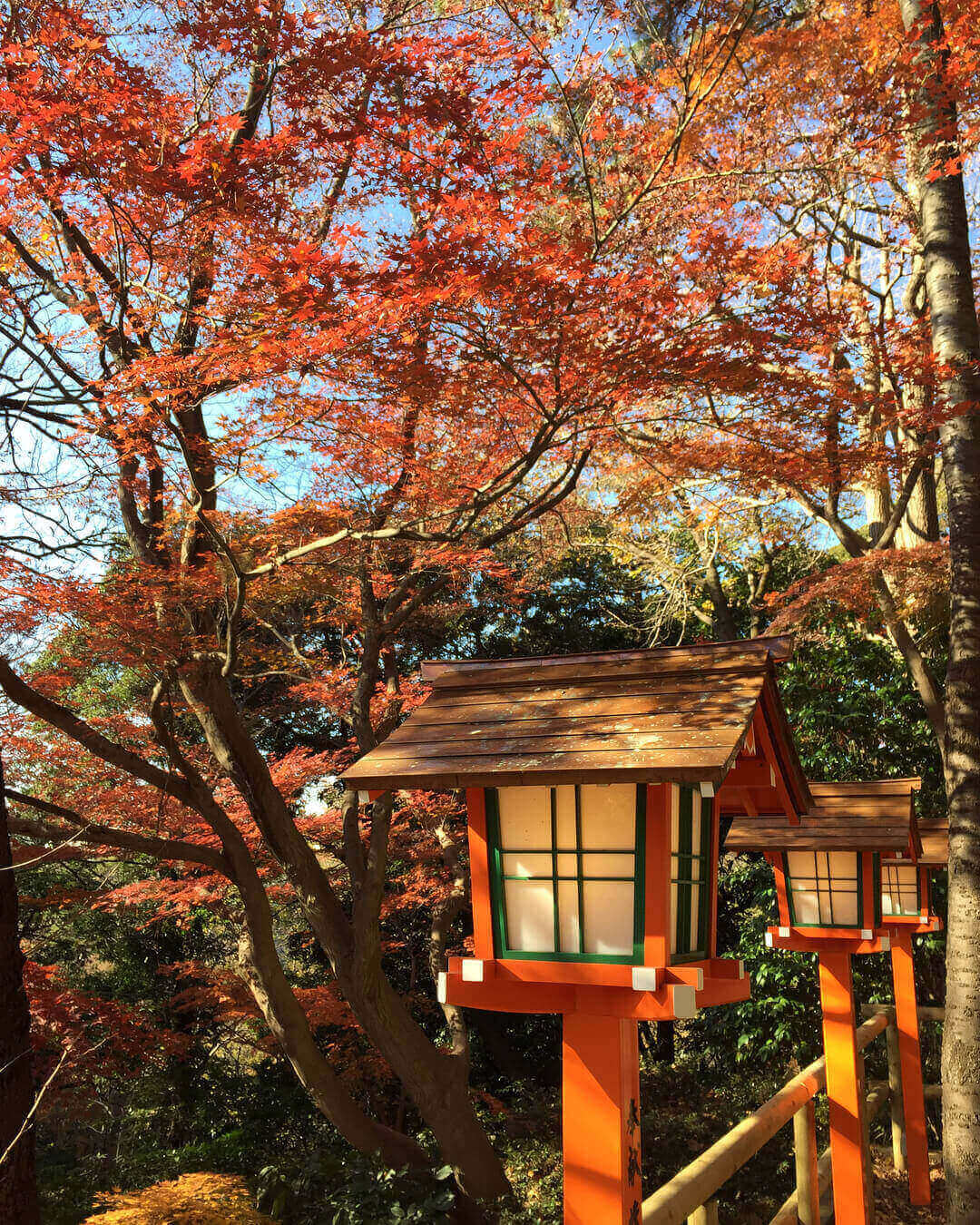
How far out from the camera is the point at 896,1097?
6039mm

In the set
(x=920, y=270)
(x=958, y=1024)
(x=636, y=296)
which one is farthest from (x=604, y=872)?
(x=920, y=270)

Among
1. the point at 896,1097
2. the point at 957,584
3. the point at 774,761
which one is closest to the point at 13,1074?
the point at 774,761

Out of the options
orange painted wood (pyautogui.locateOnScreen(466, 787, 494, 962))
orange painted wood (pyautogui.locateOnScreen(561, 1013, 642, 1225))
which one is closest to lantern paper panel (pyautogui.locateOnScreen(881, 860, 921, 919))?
orange painted wood (pyautogui.locateOnScreen(561, 1013, 642, 1225))

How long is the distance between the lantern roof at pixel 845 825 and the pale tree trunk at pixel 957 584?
32 centimetres

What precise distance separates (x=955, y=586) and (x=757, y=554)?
7.03 m

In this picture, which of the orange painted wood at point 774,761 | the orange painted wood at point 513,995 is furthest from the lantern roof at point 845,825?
the orange painted wood at point 513,995

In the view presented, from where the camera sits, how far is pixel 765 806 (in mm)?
3121

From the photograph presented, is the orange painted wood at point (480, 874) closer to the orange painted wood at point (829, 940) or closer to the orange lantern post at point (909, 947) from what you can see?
the orange painted wood at point (829, 940)

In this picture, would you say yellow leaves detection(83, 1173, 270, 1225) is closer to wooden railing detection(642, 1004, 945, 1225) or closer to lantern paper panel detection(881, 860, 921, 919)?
wooden railing detection(642, 1004, 945, 1225)

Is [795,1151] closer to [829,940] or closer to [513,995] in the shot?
[829,940]

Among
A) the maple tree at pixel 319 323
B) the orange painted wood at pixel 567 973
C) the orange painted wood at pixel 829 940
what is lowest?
the orange painted wood at pixel 829 940

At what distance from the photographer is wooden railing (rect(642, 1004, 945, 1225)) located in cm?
242

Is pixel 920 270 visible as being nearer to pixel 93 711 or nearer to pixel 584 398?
pixel 584 398

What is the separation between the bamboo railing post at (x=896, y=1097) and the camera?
6.00m
